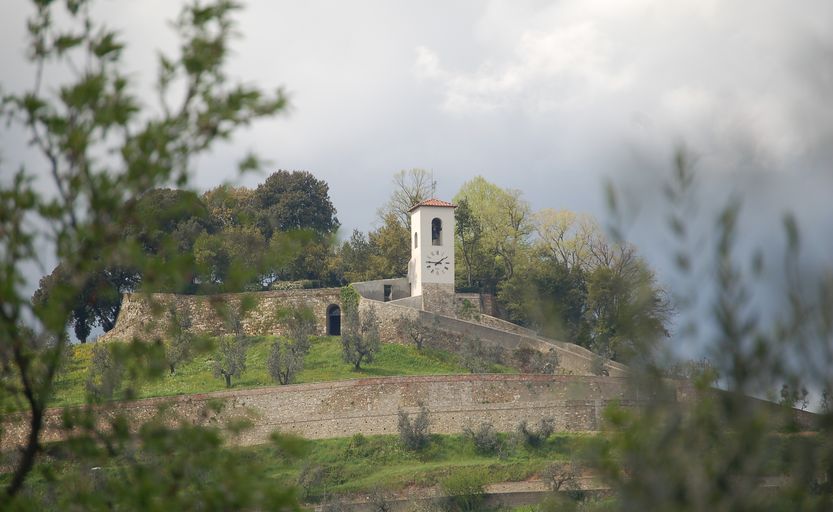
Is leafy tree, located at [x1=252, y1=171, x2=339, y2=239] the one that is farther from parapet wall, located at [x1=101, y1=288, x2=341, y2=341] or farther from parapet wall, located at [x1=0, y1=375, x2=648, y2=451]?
parapet wall, located at [x1=0, y1=375, x2=648, y2=451]

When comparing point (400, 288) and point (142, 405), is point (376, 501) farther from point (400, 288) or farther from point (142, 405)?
point (400, 288)

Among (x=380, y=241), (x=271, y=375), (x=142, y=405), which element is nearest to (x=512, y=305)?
(x=380, y=241)

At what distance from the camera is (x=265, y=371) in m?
43.9

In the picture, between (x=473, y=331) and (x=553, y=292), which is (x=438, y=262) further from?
(x=553, y=292)

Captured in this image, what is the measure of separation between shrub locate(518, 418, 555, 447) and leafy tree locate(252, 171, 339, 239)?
24.5 metres

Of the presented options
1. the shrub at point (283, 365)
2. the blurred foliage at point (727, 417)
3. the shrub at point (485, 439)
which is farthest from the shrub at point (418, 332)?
the blurred foliage at point (727, 417)

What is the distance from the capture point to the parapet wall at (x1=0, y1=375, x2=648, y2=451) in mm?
38719

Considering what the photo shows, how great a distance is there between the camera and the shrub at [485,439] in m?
37.1

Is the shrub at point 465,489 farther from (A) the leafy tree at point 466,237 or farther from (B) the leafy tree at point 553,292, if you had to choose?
(A) the leafy tree at point 466,237

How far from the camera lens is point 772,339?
26.5 ft

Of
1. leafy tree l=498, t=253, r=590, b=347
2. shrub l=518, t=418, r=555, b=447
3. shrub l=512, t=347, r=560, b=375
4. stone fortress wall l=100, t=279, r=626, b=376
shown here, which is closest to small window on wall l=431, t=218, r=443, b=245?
stone fortress wall l=100, t=279, r=626, b=376

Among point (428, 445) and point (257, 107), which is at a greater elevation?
point (257, 107)

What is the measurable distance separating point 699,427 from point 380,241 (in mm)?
46036

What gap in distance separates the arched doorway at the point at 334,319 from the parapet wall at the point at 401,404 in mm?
9600
